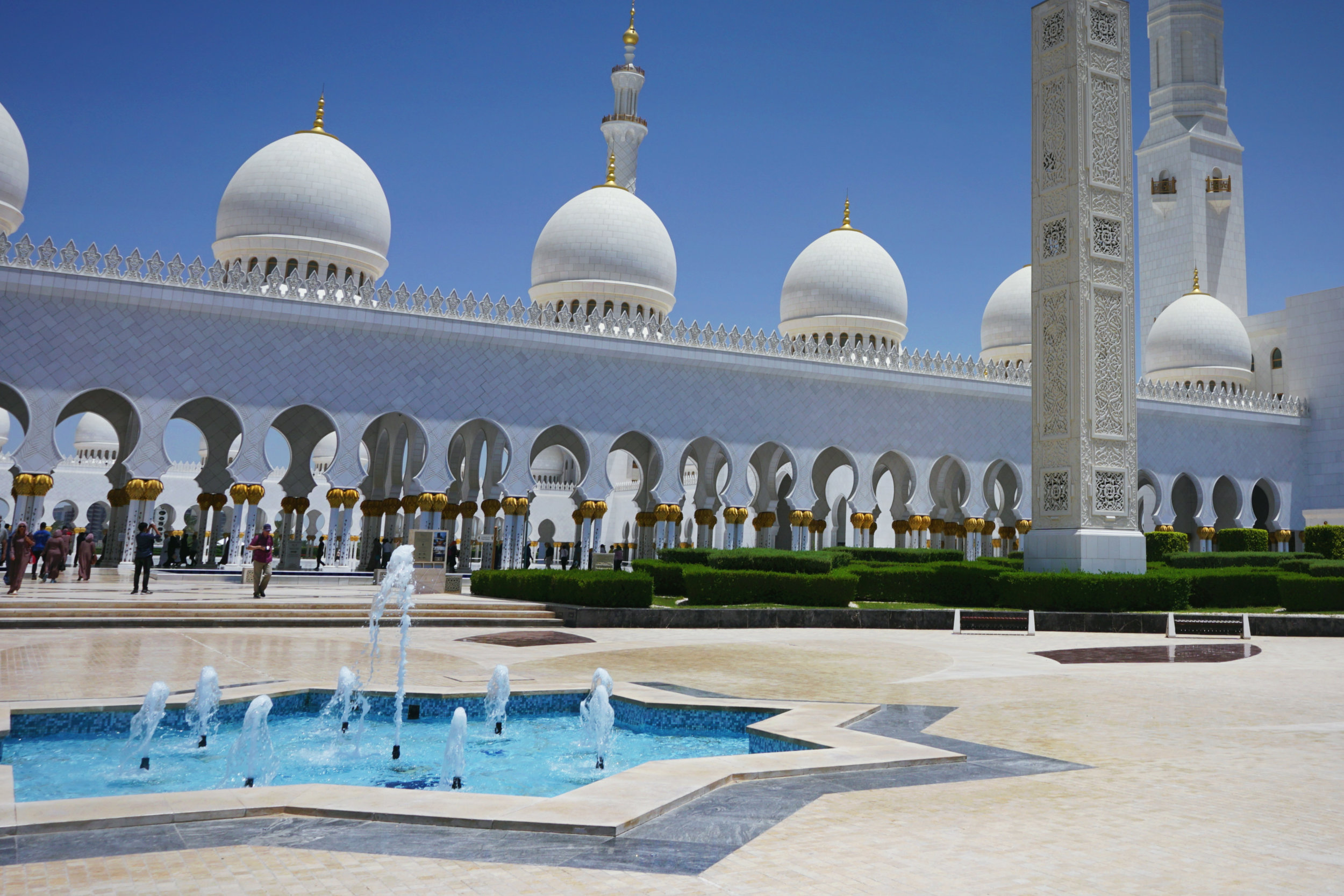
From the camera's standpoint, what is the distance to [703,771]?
14.9ft

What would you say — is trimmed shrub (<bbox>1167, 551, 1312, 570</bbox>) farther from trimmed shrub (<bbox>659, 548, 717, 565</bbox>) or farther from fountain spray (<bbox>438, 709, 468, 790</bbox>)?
fountain spray (<bbox>438, 709, 468, 790</bbox>)

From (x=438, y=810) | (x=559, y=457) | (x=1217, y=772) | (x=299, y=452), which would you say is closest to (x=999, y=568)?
(x=1217, y=772)

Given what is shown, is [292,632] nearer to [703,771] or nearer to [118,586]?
[118,586]

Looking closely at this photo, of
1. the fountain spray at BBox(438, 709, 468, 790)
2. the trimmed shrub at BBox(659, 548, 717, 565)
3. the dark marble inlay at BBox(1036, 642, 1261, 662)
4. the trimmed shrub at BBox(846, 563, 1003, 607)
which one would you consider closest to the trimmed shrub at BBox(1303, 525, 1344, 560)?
the trimmed shrub at BBox(846, 563, 1003, 607)

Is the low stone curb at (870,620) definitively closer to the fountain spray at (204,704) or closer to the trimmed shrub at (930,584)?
the trimmed shrub at (930,584)

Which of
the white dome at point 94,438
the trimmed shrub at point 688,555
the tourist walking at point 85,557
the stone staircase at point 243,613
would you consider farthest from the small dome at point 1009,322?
the white dome at point 94,438

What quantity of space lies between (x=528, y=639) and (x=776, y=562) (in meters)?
5.67

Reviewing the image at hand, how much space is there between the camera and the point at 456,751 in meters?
4.98

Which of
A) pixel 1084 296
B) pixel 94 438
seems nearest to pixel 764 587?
pixel 1084 296

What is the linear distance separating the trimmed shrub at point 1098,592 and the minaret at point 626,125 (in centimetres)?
2056

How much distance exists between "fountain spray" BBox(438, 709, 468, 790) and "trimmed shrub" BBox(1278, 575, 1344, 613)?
15315mm

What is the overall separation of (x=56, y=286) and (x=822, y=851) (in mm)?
19074

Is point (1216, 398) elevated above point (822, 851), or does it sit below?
above

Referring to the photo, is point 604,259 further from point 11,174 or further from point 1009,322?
point 1009,322
